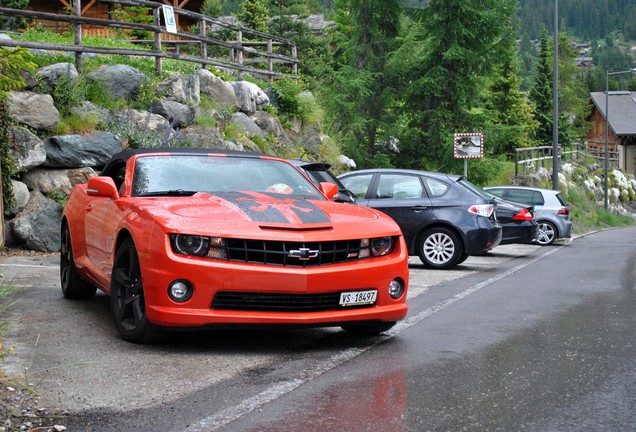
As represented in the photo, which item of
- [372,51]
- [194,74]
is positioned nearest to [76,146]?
[194,74]

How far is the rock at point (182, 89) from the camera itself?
64.7 feet

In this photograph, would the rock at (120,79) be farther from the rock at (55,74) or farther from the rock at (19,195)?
the rock at (19,195)

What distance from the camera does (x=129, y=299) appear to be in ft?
23.4

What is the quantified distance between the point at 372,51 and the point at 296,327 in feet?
88.9

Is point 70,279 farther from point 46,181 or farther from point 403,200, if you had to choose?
point 403,200

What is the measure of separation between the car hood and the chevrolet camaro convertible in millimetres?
11

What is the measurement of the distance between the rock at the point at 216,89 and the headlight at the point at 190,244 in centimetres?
1567

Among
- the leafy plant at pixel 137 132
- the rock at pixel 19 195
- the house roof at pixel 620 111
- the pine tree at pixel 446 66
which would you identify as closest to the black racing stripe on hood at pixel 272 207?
the rock at pixel 19 195

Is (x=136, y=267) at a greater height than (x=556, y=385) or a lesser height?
greater

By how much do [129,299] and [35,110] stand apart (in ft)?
30.0

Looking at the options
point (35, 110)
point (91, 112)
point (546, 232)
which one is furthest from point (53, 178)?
point (546, 232)

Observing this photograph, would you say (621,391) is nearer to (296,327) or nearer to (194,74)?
(296,327)

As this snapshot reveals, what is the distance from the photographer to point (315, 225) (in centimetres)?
700

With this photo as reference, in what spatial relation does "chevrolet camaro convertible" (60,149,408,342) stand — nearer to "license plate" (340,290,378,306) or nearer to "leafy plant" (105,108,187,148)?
"license plate" (340,290,378,306)
